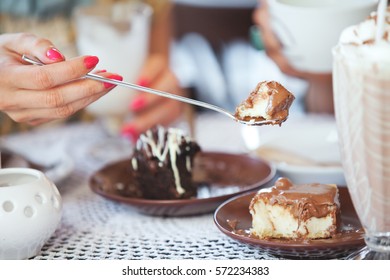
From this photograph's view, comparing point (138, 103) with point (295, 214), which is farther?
point (138, 103)

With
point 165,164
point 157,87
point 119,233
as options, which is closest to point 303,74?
point 157,87

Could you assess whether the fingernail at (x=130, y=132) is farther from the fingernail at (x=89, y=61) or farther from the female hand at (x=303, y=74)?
the fingernail at (x=89, y=61)

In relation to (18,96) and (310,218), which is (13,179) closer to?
(18,96)

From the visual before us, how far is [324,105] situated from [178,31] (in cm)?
127

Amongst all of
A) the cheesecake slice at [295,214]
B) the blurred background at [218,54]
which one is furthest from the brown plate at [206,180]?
the blurred background at [218,54]

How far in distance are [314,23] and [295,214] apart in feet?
1.22

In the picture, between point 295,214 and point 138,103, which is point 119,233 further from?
point 138,103

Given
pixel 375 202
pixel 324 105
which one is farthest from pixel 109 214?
pixel 324 105

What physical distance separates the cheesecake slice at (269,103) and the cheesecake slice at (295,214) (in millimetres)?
90

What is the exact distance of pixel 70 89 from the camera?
884mm

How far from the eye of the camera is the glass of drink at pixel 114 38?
1354mm

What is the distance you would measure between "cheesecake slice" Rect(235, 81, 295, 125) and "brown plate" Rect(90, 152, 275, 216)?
168mm

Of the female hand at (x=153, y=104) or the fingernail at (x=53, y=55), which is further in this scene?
the female hand at (x=153, y=104)

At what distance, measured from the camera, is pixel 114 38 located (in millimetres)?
1360
